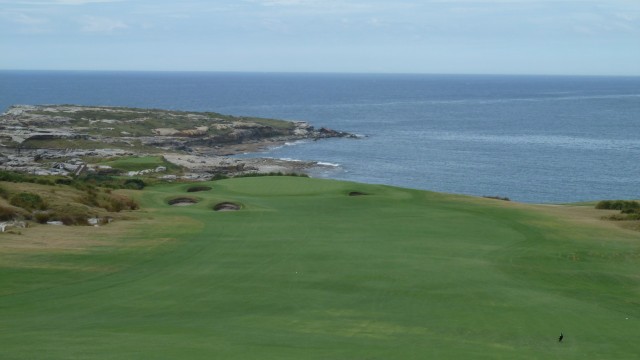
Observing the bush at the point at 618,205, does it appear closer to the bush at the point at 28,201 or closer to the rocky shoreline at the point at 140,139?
the bush at the point at 28,201

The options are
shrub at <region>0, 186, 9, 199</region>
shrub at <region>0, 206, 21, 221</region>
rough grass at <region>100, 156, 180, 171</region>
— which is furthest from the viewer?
rough grass at <region>100, 156, 180, 171</region>

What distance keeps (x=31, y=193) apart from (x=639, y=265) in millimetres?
21115

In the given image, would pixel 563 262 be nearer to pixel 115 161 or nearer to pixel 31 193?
pixel 31 193

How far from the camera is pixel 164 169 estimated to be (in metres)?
63.5

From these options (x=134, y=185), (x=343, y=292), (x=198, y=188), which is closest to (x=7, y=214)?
(x=343, y=292)

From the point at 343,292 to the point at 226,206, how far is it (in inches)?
601

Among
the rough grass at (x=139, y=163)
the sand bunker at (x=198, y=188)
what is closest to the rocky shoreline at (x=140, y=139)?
the rough grass at (x=139, y=163)

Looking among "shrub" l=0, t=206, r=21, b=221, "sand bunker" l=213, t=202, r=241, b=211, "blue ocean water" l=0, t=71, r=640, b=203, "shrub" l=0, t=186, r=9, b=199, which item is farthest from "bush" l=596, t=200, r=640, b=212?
"blue ocean water" l=0, t=71, r=640, b=203

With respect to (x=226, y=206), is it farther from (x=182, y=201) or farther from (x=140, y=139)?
(x=140, y=139)

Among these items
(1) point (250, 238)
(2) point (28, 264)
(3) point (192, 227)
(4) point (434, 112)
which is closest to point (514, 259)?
(1) point (250, 238)

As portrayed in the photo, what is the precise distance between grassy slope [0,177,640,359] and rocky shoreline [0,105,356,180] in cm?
3224

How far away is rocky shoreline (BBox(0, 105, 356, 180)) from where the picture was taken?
68.6 meters

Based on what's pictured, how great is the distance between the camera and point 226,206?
1406 inches

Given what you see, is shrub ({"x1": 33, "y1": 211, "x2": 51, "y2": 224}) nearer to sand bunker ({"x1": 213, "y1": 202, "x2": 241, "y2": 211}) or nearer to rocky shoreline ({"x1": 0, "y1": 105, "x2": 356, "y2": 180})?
sand bunker ({"x1": 213, "y1": 202, "x2": 241, "y2": 211})
